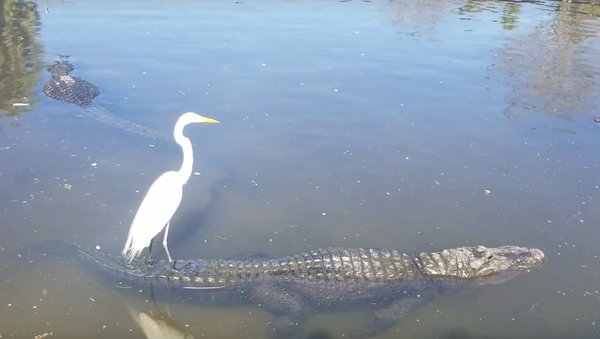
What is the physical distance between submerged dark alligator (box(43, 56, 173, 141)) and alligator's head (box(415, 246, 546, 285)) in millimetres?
4402

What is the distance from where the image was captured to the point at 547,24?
15.5 metres

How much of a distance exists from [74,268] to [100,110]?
421cm

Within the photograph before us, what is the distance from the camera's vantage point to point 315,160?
7820 mm

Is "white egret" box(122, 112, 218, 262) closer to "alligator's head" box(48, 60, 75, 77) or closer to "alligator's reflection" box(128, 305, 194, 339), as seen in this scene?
"alligator's reflection" box(128, 305, 194, 339)

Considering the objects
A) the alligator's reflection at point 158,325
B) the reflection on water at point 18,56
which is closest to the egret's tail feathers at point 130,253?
the alligator's reflection at point 158,325

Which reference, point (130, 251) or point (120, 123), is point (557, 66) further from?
point (130, 251)

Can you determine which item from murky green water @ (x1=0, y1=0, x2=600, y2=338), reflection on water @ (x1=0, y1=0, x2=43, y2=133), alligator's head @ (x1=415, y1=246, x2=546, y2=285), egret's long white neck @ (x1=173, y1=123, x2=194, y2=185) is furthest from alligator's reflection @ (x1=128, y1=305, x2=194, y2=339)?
reflection on water @ (x1=0, y1=0, x2=43, y2=133)

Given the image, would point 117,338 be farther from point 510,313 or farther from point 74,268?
point 510,313

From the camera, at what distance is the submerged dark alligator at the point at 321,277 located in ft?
17.6

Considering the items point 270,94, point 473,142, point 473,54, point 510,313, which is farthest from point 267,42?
point 510,313

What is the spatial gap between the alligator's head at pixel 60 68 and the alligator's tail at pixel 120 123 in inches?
67.9

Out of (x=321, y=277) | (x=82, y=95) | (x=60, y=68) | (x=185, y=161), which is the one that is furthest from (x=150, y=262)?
(x=60, y=68)

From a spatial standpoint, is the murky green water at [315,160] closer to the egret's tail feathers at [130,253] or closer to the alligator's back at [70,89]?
the alligator's back at [70,89]

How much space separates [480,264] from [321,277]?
5.56 feet
